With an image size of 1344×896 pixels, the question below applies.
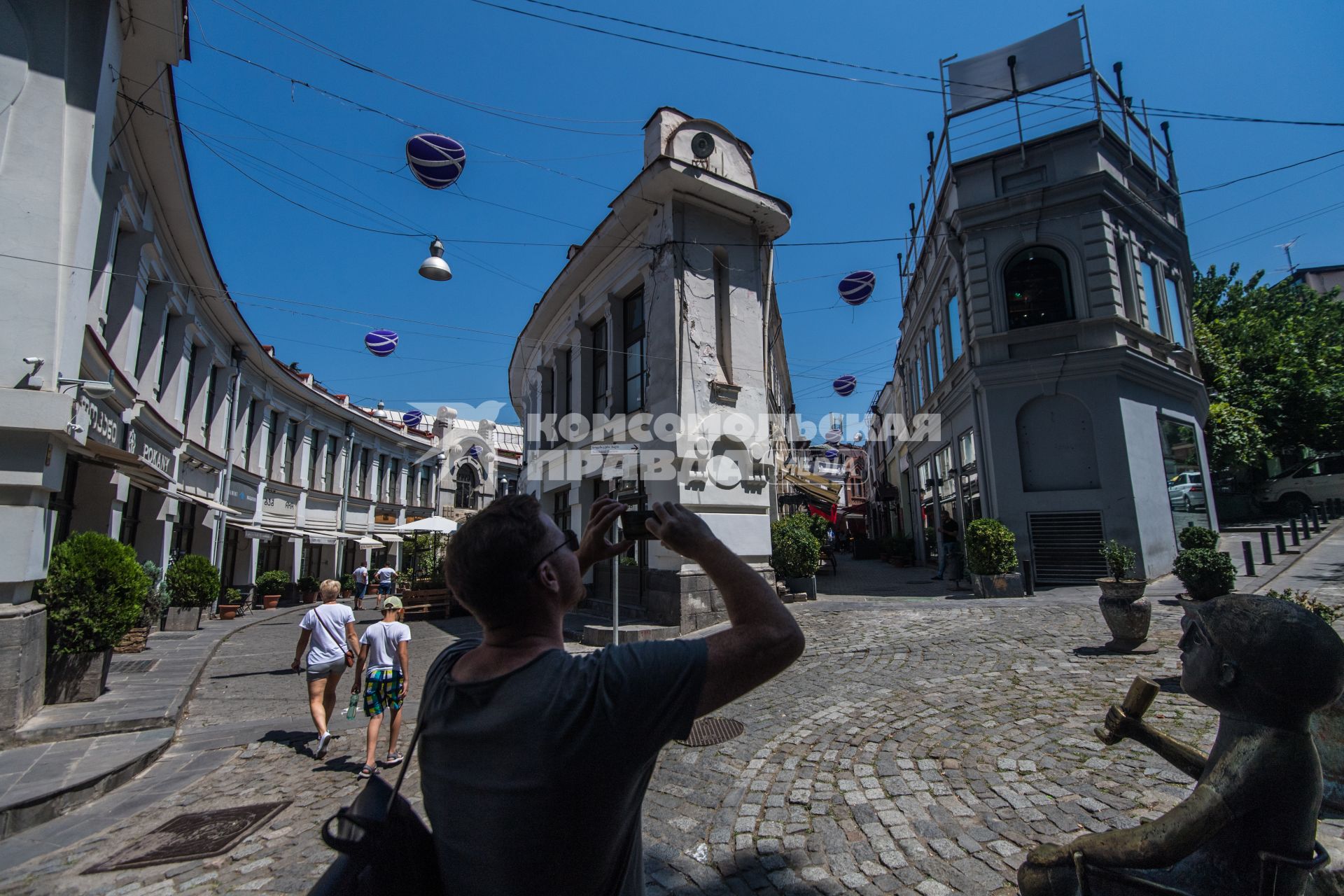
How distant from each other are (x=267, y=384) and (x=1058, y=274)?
24.9 meters

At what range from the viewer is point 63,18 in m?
6.93

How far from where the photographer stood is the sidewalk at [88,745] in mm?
4430

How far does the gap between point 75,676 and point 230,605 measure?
38.5ft

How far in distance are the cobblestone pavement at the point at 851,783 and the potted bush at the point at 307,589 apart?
1688 cm

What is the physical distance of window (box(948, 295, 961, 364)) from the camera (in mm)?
17219

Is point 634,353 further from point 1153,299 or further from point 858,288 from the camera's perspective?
point 1153,299

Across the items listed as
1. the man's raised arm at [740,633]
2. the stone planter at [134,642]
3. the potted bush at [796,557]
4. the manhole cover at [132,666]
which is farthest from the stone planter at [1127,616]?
the stone planter at [134,642]

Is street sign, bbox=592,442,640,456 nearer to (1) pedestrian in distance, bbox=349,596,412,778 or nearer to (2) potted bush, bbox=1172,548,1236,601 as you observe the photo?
(1) pedestrian in distance, bbox=349,596,412,778

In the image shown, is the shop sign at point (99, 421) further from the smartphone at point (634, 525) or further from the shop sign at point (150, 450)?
the smartphone at point (634, 525)

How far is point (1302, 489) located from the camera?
846 inches

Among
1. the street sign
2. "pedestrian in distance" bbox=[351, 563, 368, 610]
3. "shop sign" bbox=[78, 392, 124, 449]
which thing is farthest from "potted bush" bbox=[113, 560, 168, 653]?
"pedestrian in distance" bbox=[351, 563, 368, 610]

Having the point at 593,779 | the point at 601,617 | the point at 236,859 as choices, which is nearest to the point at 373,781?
the point at 593,779

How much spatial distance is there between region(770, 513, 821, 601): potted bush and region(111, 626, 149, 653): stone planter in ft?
35.9

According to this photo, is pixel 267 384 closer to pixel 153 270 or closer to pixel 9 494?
pixel 153 270
